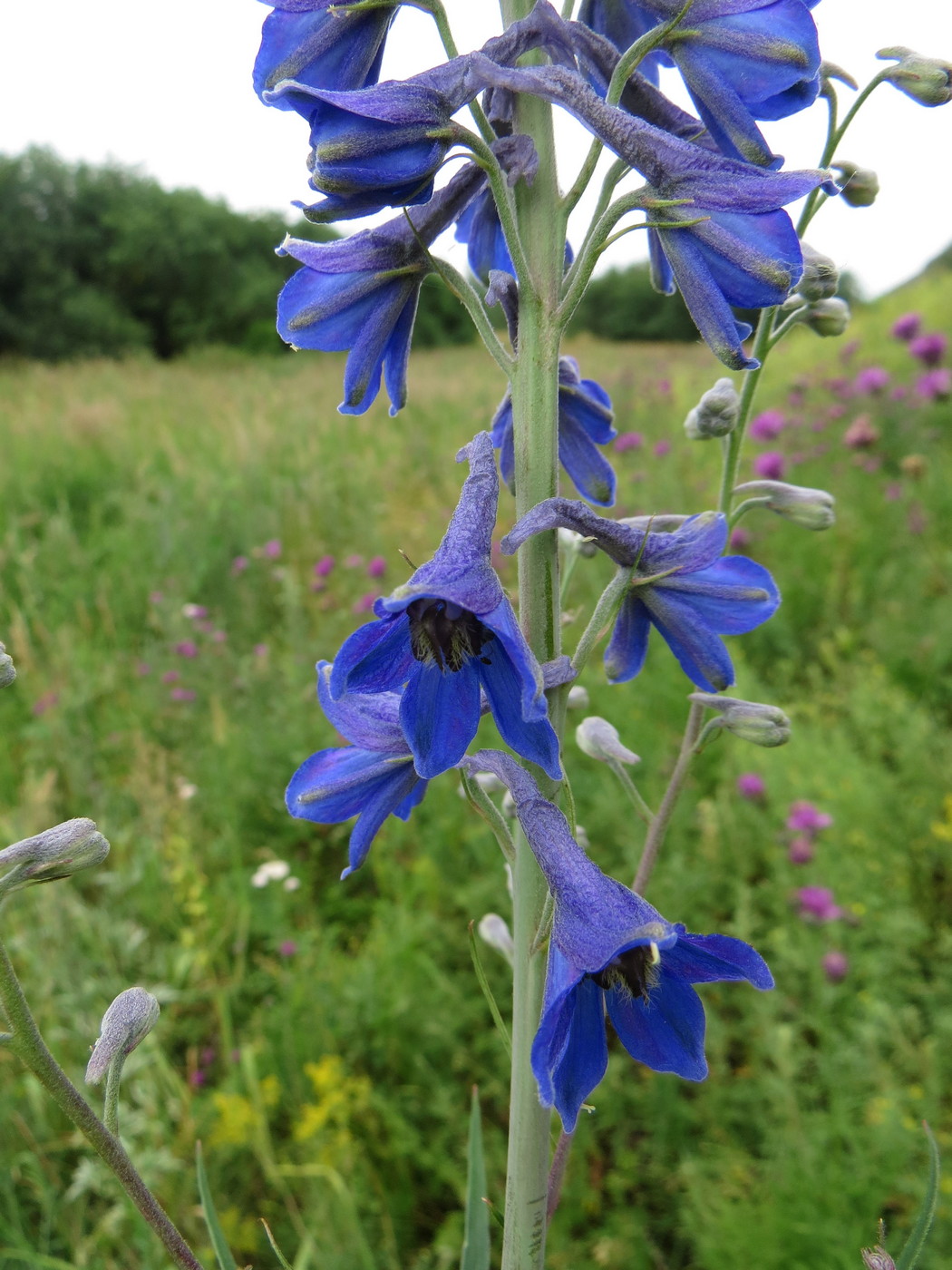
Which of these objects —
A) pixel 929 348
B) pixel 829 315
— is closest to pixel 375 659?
pixel 829 315

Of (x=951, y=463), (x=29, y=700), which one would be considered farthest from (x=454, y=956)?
(x=951, y=463)

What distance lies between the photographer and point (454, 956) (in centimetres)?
280

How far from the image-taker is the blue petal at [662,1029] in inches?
36.9

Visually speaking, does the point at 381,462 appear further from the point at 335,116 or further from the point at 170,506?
the point at 335,116

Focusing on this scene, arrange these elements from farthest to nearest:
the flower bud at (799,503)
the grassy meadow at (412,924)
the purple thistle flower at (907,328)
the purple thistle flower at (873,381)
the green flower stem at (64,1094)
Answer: the purple thistle flower at (873,381), the purple thistle flower at (907,328), the grassy meadow at (412,924), the flower bud at (799,503), the green flower stem at (64,1094)

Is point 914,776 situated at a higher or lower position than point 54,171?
lower

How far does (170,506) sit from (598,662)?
10.5 feet

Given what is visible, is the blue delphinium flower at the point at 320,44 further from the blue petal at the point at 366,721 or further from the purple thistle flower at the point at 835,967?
the purple thistle flower at the point at 835,967

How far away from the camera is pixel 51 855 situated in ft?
2.78

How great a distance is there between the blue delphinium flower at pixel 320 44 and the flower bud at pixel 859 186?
0.70 metres

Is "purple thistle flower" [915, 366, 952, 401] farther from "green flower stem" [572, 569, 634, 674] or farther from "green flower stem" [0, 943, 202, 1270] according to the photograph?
"green flower stem" [0, 943, 202, 1270]

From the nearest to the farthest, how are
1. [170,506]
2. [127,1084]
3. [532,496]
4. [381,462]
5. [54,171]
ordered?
[532,496] → [127,1084] → [170,506] → [381,462] → [54,171]

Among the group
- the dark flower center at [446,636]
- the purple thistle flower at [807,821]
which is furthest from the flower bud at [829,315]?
the purple thistle flower at [807,821]

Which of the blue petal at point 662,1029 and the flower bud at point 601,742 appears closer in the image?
the blue petal at point 662,1029
